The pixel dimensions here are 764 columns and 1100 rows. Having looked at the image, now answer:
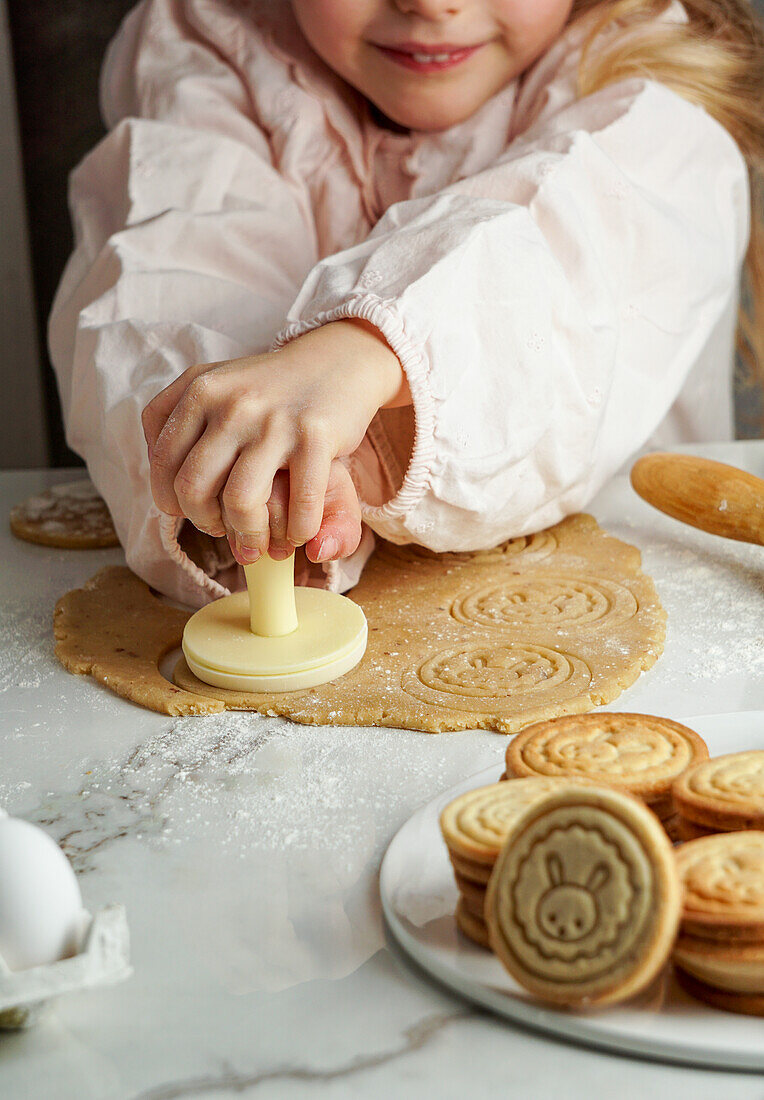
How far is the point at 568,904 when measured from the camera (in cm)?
31

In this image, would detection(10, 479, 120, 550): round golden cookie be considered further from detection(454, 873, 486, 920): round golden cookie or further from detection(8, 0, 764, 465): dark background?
detection(8, 0, 764, 465): dark background

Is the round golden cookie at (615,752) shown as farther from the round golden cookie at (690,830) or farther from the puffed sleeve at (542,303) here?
the puffed sleeve at (542,303)

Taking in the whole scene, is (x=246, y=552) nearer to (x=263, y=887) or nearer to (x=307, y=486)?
(x=307, y=486)

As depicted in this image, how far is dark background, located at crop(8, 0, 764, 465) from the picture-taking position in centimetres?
149

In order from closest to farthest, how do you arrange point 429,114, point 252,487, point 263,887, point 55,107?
point 263,887
point 252,487
point 429,114
point 55,107

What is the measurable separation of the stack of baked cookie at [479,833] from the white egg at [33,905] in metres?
0.12

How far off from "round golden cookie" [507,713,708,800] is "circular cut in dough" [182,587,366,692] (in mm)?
182

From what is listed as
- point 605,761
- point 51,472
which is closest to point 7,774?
point 605,761

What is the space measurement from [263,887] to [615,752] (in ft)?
0.47

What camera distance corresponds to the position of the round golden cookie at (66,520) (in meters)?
0.83

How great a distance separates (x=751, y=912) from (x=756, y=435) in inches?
57.3

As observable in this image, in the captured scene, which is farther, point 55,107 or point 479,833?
point 55,107

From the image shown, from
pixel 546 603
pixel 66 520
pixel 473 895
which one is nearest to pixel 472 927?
pixel 473 895

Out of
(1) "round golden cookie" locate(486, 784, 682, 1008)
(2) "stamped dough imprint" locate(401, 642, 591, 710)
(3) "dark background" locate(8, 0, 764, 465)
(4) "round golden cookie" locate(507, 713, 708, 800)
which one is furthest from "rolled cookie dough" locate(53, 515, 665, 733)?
(3) "dark background" locate(8, 0, 764, 465)
